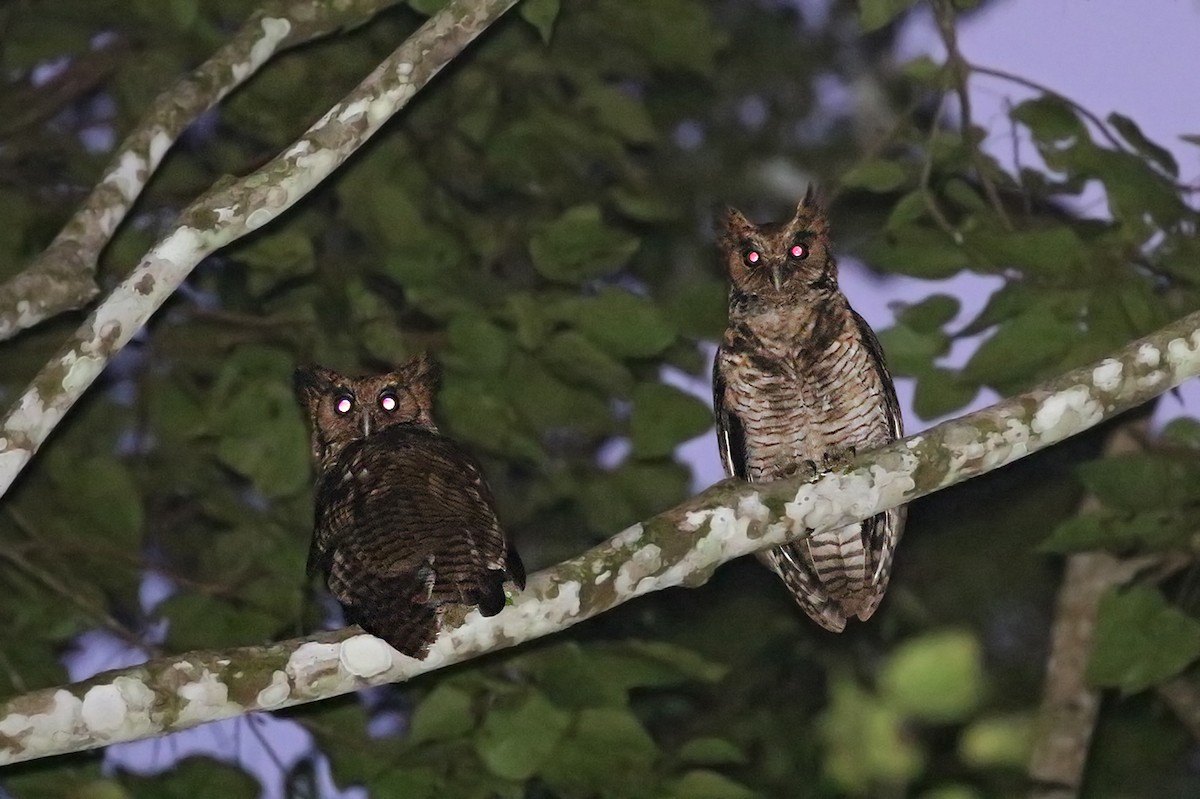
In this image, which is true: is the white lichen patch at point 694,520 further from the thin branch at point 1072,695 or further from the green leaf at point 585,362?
the thin branch at point 1072,695

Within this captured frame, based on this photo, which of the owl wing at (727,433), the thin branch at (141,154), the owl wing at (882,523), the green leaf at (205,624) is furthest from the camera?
the green leaf at (205,624)

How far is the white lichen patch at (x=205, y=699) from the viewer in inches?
119

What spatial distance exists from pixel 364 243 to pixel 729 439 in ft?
6.50

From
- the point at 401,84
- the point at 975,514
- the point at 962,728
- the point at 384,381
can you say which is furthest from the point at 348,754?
the point at 975,514

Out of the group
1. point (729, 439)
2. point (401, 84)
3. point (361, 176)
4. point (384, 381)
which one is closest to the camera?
point (401, 84)

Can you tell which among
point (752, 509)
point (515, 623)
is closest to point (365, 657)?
point (515, 623)

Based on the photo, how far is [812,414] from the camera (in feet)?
13.7

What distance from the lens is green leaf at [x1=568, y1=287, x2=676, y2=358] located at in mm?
4523

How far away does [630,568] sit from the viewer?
325 centimetres

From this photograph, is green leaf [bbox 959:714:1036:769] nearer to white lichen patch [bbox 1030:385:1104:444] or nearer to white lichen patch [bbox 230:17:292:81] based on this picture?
white lichen patch [bbox 1030:385:1104:444]

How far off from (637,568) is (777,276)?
3.39 ft

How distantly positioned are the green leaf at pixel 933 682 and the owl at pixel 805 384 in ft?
3.56

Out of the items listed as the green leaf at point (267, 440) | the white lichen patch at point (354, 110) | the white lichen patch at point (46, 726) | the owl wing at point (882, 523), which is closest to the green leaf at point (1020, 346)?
the owl wing at point (882, 523)

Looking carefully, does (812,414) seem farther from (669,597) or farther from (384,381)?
(669,597)
